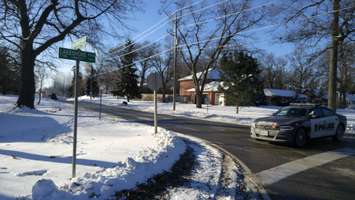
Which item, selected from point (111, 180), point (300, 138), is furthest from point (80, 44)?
point (300, 138)

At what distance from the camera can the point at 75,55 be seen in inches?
277

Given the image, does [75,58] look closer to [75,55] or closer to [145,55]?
[75,55]

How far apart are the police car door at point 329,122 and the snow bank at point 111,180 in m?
7.53

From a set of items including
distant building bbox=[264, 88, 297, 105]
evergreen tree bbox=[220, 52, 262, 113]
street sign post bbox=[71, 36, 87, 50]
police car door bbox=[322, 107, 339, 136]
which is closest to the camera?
street sign post bbox=[71, 36, 87, 50]

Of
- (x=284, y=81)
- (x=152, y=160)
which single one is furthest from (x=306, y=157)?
(x=284, y=81)

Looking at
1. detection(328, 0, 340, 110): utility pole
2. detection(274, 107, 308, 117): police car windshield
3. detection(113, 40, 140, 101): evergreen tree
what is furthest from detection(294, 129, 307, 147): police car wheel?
detection(113, 40, 140, 101): evergreen tree

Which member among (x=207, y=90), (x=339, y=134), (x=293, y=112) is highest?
(x=207, y=90)

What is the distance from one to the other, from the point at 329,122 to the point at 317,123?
3.52 ft

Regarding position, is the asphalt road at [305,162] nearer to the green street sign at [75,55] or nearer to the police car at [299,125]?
A: the police car at [299,125]

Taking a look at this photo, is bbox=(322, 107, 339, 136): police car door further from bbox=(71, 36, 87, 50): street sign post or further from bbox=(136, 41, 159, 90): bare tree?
bbox=(136, 41, 159, 90): bare tree

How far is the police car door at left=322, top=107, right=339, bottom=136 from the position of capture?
14.9m

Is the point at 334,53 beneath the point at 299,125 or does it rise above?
above

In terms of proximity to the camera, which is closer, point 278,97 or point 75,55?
point 75,55

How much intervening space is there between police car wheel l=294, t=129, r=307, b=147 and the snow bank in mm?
5261
